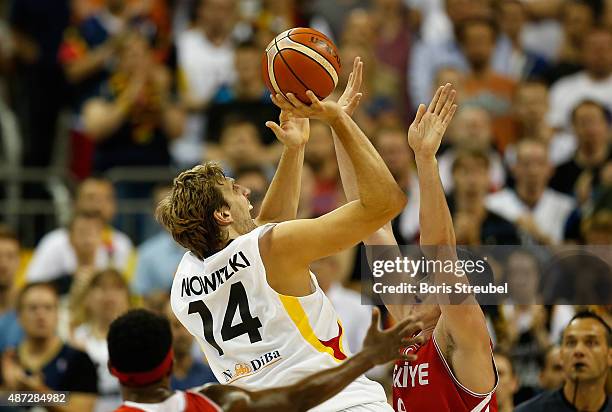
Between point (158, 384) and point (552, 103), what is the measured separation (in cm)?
939

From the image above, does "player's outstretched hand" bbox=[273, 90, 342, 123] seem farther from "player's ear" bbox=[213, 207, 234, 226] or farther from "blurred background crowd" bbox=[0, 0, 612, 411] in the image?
"blurred background crowd" bbox=[0, 0, 612, 411]

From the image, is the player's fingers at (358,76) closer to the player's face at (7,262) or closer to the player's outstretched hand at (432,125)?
the player's outstretched hand at (432,125)

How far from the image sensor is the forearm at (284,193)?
7.55m

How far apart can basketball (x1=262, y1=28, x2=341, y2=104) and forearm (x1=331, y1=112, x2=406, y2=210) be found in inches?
21.8

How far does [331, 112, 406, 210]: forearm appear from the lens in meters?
6.18

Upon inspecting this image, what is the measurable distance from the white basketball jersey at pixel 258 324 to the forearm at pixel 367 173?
2.00 ft

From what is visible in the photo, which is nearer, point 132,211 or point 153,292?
point 153,292

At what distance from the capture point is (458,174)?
11.8 metres

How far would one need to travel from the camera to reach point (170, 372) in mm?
5715

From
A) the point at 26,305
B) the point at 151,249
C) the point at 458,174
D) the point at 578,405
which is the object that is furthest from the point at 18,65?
the point at 578,405

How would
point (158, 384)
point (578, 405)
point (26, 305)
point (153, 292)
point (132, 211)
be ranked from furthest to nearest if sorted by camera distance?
point (132, 211) < point (153, 292) < point (26, 305) < point (578, 405) < point (158, 384)

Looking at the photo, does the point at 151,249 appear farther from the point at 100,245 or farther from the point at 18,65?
the point at 18,65

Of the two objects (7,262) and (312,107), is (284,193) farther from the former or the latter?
(7,262)

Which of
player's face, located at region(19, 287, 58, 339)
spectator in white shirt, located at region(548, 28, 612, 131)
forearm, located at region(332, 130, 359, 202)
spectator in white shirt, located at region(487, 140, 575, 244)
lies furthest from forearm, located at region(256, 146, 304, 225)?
spectator in white shirt, located at region(548, 28, 612, 131)
